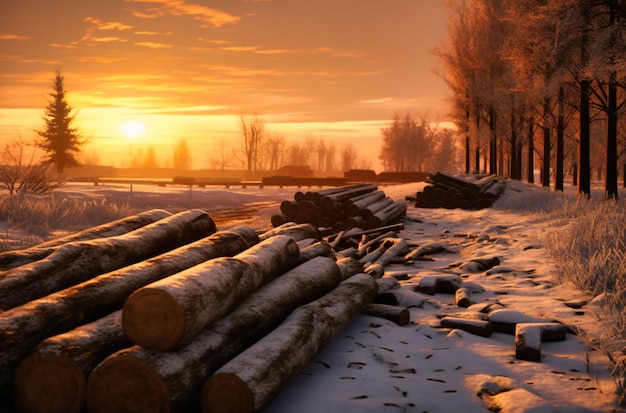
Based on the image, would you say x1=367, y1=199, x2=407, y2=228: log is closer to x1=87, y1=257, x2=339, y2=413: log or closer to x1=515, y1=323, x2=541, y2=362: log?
x1=515, y1=323, x2=541, y2=362: log

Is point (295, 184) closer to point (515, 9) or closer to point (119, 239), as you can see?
point (515, 9)

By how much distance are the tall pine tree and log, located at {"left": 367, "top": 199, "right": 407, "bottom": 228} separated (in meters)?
47.2

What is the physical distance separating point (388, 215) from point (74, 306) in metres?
10.3

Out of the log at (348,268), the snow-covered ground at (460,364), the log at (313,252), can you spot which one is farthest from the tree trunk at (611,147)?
the log at (313,252)

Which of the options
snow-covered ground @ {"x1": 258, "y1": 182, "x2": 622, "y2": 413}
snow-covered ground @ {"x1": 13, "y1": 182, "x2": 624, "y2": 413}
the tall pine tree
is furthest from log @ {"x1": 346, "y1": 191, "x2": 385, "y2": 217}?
the tall pine tree

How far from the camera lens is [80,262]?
Result: 4516 millimetres

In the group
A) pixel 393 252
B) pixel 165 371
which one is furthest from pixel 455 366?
pixel 393 252

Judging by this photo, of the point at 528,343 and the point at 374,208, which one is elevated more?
the point at 374,208

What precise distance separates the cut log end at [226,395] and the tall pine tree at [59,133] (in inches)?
2193

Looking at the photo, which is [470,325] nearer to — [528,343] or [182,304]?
[528,343]

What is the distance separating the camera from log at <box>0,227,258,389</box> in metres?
3.46

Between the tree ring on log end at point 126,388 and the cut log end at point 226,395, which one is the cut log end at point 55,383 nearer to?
the tree ring on log end at point 126,388

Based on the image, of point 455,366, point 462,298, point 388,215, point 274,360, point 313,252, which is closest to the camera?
point 274,360

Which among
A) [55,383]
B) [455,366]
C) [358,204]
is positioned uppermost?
[358,204]
